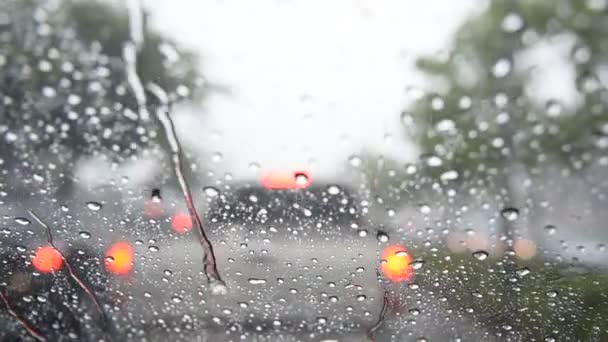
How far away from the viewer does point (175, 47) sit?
1.97m

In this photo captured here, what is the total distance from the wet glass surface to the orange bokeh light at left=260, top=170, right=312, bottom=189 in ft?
0.05

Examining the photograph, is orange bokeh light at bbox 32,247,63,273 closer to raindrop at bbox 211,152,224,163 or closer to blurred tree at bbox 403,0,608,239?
raindrop at bbox 211,152,224,163

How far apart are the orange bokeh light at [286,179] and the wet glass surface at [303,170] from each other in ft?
0.05

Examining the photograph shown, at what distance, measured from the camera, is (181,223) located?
8.50ft

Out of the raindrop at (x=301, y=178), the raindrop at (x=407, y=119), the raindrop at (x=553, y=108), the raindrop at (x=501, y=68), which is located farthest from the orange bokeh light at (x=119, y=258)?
the raindrop at (x=553, y=108)

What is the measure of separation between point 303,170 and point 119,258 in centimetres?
118

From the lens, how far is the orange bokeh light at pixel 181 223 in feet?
8.41

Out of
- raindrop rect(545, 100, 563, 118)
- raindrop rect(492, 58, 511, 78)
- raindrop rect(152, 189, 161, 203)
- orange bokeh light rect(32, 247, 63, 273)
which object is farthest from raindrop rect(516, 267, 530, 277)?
orange bokeh light rect(32, 247, 63, 273)

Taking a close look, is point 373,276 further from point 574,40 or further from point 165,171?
point 574,40

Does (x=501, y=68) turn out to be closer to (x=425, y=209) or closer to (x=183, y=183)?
(x=425, y=209)

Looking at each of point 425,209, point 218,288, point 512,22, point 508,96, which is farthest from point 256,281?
point 512,22

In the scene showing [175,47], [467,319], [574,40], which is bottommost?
[467,319]

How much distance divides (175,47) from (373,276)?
1533 mm

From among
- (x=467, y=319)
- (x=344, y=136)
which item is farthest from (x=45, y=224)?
(x=467, y=319)
